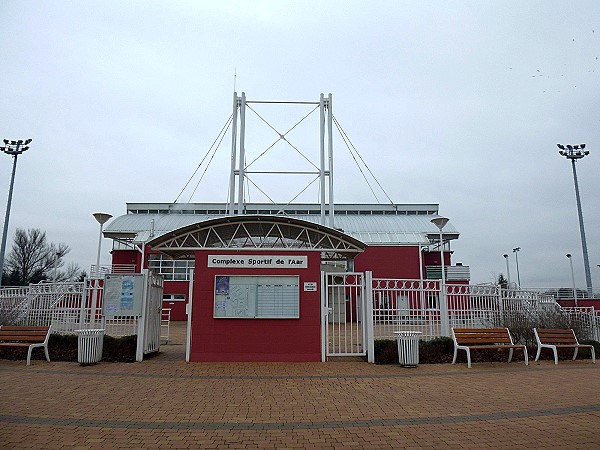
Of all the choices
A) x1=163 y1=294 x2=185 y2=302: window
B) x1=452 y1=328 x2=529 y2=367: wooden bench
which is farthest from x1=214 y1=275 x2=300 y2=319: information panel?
x1=163 y1=294 x2=185 y2=302: window

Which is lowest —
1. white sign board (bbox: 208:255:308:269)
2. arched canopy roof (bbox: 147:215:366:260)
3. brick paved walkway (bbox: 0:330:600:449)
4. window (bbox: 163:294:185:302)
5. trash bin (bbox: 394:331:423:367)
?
brick paved walkway (bbox: 0:330:600:449)

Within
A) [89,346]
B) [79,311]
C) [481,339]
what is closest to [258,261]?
[89,346]

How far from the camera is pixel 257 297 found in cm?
1194

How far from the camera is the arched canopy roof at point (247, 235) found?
1231 centimetres

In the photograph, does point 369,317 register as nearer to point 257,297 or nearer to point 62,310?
point 257,297

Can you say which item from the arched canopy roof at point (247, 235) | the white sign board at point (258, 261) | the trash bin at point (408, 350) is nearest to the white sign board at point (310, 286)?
the white sign board at point (258, 261)

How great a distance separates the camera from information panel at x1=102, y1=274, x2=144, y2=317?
11.9m

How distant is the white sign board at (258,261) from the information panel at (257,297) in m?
0.28

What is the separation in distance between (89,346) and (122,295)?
1.44m

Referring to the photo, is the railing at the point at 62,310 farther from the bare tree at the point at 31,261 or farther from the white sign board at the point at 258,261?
the bare tree at the point at 31,261

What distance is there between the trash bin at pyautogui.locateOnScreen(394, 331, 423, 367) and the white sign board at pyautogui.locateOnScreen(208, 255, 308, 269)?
2960 millimetres

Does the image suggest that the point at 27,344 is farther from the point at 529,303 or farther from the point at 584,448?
the point at 529,303

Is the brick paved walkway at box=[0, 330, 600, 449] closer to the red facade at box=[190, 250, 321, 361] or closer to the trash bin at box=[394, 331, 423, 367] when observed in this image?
the trash bin at box=[394, 331, 423, 367]

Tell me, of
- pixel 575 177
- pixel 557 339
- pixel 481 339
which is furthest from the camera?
pixel 575 177
